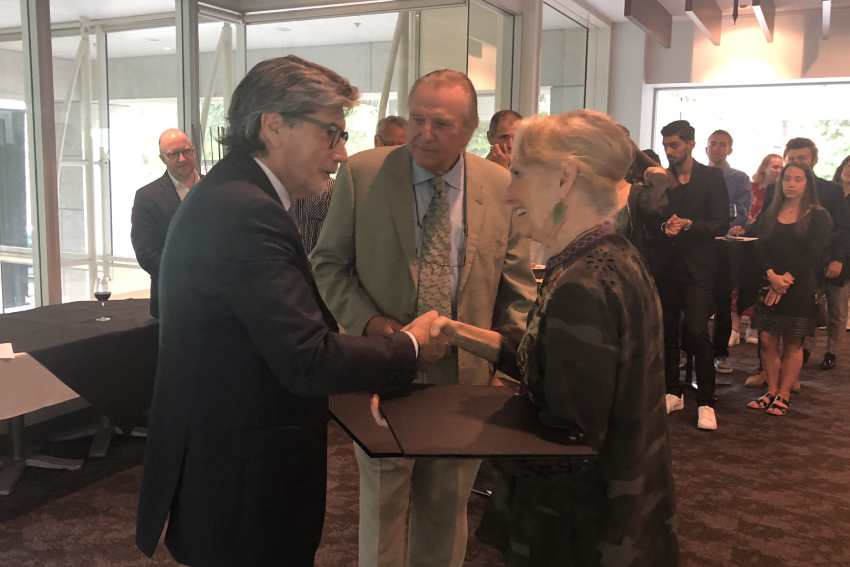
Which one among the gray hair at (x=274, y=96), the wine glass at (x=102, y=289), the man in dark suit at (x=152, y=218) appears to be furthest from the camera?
the man in dark suit at (x=152, y=218)

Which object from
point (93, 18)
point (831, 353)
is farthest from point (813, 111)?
point (93, 18)

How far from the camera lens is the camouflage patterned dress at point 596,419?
125cm

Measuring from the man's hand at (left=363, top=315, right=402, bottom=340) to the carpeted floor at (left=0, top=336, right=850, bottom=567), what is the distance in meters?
1.28

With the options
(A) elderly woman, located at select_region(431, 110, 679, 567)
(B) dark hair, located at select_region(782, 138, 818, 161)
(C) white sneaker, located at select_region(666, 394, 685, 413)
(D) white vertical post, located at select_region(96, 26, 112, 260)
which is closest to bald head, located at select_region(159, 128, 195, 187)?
(D) white vertical post, located at select_region(96, 26, 112, 260)

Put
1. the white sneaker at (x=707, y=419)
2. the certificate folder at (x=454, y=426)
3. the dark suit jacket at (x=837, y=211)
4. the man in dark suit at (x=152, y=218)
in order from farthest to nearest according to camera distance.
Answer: the dark suit jacket at (x=837, y=211) → the white sneaker at (x=707, y=419) → the man in dark suit at (x=152, y=218) → the certificate folder at (x=454, y=426)

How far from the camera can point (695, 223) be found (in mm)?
4684

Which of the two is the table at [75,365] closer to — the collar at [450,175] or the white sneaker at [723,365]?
the collar at [450,175]

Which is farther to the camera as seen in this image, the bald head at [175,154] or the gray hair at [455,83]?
the bald head at [175,154]

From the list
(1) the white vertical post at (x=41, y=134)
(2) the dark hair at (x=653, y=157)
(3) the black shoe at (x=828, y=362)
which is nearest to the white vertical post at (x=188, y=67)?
(1) the white vertical post at (x=41, y=134)

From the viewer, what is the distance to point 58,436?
4.29 m

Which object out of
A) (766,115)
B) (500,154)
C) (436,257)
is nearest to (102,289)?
(500,154)

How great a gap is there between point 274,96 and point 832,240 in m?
5.58

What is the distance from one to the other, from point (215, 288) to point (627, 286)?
739mm

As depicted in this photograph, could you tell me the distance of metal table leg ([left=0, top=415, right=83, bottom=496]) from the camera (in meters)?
3.71
